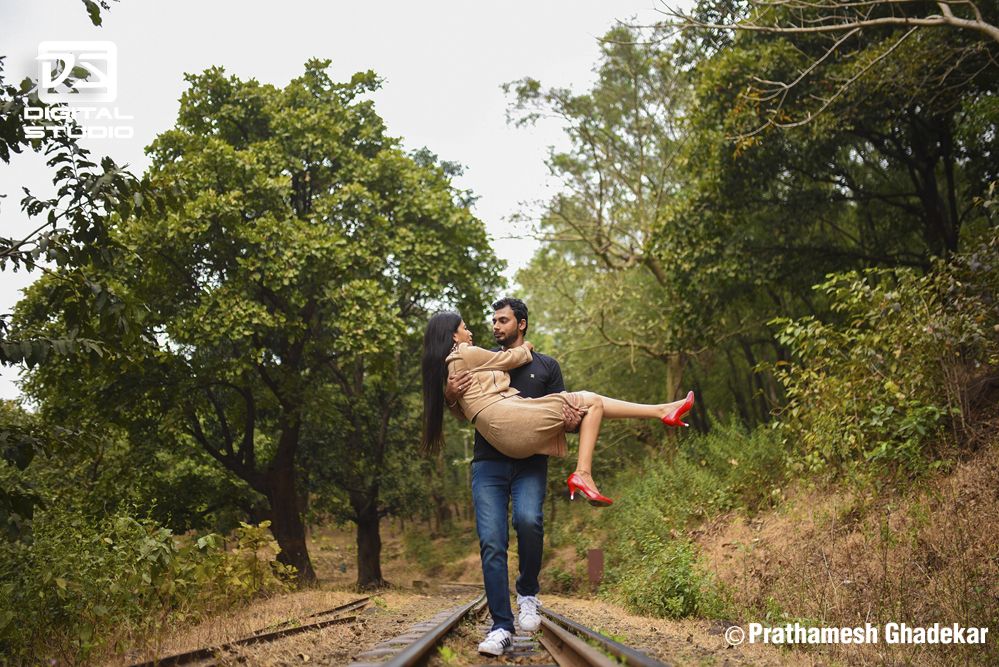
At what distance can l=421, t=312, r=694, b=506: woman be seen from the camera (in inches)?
196

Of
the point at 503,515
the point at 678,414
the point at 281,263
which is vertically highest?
the point at 281,263

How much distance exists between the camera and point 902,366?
9.55m

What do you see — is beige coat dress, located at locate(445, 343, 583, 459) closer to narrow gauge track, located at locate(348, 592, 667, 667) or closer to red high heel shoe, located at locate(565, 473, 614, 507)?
red high heel shoe, located at locate(565, 473, 614, 507)

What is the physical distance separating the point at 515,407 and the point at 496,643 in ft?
4.91

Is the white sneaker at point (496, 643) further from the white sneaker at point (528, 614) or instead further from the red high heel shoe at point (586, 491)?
the red high heel shoe at point (586, 491)

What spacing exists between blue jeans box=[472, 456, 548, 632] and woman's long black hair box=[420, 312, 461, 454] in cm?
46

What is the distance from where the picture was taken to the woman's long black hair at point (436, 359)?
17.3 feet

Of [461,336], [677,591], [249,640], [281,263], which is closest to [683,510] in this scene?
[677,591]

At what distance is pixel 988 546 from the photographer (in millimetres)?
6336

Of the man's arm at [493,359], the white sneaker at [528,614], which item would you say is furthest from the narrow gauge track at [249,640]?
the man's arm at [493,359]

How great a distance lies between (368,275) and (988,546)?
45.0 ft

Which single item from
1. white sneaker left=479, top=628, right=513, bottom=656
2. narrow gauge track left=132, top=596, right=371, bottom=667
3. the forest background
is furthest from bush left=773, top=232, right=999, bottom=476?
narrow gauge track left=132, top=596, right=371, bottom=667

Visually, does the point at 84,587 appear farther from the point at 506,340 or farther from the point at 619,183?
the point at 619,183

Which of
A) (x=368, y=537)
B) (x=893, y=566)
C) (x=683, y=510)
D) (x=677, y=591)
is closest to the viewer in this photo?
(x=893, y=566)
